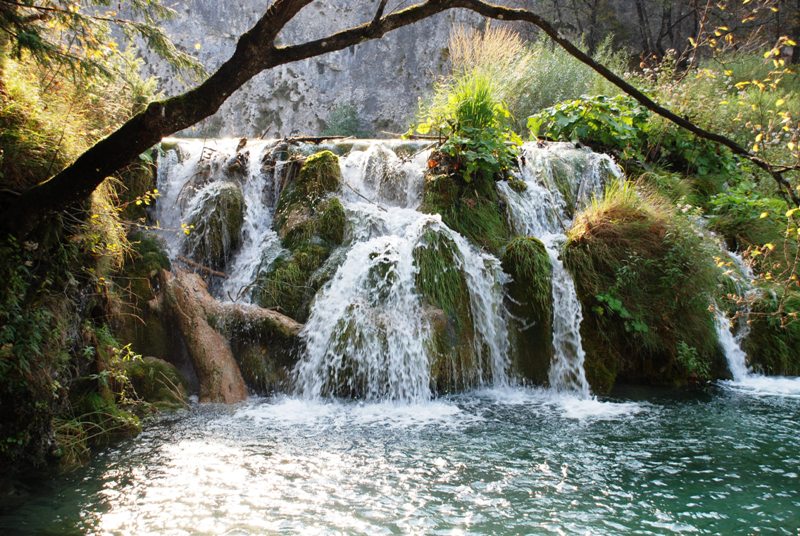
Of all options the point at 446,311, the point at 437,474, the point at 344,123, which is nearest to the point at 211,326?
the point at 446,311

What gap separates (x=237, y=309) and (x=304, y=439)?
183 centimetres

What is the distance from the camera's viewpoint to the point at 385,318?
5.15 metres

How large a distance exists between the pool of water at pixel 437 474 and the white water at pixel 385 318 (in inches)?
11.0

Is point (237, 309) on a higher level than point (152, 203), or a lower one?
lower

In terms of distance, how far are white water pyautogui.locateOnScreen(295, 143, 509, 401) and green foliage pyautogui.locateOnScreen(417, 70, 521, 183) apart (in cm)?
90

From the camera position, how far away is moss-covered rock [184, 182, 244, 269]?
6246mm

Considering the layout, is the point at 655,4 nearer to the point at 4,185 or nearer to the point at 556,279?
the point at 556,279

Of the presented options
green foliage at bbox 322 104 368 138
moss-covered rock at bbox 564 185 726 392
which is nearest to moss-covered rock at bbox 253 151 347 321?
moss-covered rock at bbox 564 185 726 392

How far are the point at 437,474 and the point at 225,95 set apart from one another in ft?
8.01

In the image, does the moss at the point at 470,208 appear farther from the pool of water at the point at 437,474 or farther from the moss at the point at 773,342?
the moss at the point at 773,342

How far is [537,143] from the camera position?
8.04 metres

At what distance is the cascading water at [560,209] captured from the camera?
531cm

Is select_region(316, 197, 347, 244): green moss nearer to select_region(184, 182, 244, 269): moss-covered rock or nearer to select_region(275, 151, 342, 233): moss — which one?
select_region(275, 151, 342, 233): moss

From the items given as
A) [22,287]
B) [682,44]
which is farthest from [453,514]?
[682,44]
